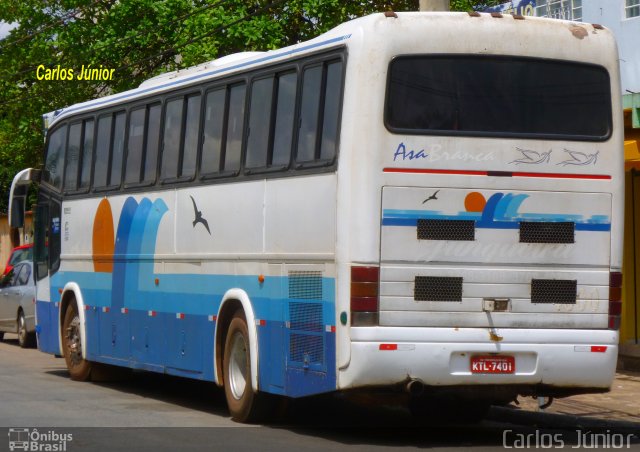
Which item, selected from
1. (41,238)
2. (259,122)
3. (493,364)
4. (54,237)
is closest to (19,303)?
(41,238)

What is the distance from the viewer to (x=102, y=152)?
57.7 feet

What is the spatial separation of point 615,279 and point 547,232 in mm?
753

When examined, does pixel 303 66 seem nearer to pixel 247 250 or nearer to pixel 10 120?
pixel 247 250

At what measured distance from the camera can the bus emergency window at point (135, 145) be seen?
16297 mm

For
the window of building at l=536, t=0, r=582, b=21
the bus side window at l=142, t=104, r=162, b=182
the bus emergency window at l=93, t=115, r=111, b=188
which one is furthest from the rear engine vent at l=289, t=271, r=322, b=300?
the window of building at l=536, t=0, r=582, b=21

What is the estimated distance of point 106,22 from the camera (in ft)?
102

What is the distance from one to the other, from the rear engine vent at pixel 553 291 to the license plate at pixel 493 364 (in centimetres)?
57

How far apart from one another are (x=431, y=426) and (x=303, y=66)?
12.2 feet

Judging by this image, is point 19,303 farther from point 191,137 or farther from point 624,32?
Result: point 624,32

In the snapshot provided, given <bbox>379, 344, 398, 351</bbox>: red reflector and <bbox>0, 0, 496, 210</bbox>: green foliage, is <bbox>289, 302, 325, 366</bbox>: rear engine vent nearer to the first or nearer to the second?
<bbox>379, 344, 398, 351</bbox>: red reflector

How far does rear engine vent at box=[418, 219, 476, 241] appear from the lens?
1159 centimetres

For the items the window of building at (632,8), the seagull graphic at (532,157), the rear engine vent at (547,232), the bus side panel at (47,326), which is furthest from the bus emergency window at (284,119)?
the window of building at (632,8)

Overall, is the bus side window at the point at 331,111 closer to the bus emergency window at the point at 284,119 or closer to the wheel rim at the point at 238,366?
the bus emergency window at the point at 284,119

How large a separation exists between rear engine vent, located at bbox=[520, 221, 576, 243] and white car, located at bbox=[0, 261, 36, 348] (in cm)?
1464
